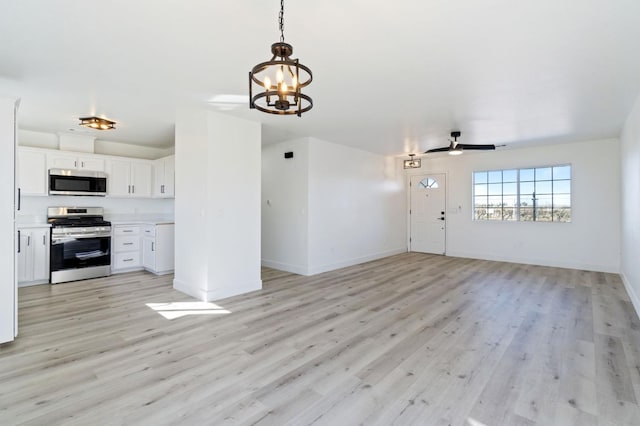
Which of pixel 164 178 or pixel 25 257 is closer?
pixel 25 257

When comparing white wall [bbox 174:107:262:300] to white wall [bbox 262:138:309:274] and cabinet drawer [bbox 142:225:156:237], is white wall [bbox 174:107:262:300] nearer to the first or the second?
white wall [bbox 262:138:309:274]

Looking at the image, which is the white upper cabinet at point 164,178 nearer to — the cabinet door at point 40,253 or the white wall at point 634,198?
the cabinet door at point 40,253

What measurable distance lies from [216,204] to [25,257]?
3.35m

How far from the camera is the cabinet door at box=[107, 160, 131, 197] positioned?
598cm

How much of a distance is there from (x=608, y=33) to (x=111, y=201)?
7.63m

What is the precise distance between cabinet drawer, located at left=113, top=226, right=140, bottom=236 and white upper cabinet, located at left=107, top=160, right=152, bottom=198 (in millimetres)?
688

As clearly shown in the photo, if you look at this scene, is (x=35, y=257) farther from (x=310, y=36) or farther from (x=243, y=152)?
(x=310, y=36)

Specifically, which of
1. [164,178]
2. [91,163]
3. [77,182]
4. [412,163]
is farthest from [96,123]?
[412,163]

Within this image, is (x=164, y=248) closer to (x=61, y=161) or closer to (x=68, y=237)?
(x=68, y=237)

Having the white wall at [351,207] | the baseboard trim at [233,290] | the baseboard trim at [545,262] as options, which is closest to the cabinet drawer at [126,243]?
the baseboard trim at [233,290]

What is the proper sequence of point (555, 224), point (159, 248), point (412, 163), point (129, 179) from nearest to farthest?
point (159, 248)
point (129, 179)
point (555, 224)
point (412, 163)

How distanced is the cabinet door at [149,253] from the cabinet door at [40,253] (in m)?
1.43

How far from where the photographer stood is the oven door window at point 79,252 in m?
5.09

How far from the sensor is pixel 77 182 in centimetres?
559
